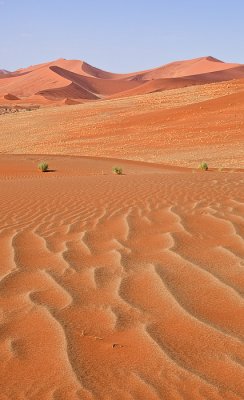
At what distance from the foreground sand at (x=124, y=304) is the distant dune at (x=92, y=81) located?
212 feet

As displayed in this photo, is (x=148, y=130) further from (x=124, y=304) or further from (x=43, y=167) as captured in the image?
(x=124, y=304)

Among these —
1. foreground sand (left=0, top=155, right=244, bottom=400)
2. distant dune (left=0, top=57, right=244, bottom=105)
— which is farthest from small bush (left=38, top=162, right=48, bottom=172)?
distant dune (left=0, top=57, right=244, bottom=105)

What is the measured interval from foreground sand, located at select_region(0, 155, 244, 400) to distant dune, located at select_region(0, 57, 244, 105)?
64.6 m

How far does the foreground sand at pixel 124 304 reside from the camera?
2814mm

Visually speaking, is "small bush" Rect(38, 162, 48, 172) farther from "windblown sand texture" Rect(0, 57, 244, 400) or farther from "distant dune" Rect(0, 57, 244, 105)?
"distant dune" Rect(0, 57, 244, 105)

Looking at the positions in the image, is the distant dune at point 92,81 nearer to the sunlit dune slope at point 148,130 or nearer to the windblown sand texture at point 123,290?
the sunlit dune slope at point 148,130

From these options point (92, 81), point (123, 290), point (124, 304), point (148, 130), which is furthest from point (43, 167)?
point (92, 81)

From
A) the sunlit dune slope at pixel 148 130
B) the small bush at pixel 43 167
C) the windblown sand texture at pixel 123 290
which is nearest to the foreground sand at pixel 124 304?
the windblown sand texture at pixel 123 290

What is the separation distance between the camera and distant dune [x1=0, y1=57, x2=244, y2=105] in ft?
294

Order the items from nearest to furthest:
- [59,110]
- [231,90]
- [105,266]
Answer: [105,266]
[231,90]
[59,110]

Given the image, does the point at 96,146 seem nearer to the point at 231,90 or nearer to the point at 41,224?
the point at 231,90

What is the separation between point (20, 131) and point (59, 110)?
10303 millimetres

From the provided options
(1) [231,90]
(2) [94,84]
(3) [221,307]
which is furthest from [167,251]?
(2) [94,84]

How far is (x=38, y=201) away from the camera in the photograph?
909 cm
